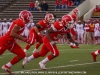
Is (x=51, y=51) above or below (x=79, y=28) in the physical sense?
above

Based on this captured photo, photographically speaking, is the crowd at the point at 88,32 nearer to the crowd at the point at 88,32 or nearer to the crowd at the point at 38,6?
the crowd at the point at 88,32

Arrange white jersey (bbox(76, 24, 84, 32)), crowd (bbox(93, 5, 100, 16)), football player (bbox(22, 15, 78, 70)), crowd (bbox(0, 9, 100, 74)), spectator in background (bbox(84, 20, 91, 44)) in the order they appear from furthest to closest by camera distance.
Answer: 1. crowd (bbox(93, 5, 100, 16))
2. white jersey (bbox(76, 24, 84, 32))
3. spectator in background (bbox(84, 20, 91, 44))
4. football player (bbox(22, 15, 78, 70))
5. crowd (bbox(0, 9, 100, 74))

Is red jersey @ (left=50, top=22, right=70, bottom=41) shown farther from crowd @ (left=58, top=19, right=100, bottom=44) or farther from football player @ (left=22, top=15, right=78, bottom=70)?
crowd @ (left=58, top=19, right=100, bottom=44)

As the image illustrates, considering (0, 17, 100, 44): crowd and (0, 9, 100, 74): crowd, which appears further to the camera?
(0, 17, 100, 44): crowd

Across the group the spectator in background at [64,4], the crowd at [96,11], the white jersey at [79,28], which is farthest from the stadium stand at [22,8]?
the white jersey at [79,28]

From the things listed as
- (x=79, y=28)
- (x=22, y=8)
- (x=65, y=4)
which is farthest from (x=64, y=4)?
(x=79, y=28)

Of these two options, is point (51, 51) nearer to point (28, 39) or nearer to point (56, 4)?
point (28, 39)

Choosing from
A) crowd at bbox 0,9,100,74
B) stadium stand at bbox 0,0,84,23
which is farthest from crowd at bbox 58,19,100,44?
crowd at bbox 0,9,100,74

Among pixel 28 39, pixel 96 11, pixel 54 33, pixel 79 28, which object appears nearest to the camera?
pixel 28 39

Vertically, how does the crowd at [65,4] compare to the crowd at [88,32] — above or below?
above

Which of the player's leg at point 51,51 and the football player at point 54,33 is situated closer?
the football player at point 54,33

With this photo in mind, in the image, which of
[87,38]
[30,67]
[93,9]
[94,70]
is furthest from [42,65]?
[93,9]

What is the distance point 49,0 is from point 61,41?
886 cm

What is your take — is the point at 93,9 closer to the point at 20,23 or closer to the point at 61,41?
the point at 61,41
